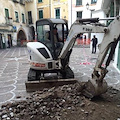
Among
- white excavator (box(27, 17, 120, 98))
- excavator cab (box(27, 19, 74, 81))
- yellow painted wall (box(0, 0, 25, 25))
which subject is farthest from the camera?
yellow painted wall (box(0, 0, 25, 25))

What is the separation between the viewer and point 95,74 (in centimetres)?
365

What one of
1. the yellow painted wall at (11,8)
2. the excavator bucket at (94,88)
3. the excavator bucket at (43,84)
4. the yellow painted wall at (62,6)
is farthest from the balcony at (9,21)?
the excavator bucket at (94,88)

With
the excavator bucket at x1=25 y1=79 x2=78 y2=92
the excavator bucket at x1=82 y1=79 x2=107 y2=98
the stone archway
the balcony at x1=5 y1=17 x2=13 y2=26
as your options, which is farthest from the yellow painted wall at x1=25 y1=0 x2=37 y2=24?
the excavator bucket at x1=82 y1=79 x2=107 y2=98

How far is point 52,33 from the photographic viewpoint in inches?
191

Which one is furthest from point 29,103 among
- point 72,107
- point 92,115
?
point 92,115

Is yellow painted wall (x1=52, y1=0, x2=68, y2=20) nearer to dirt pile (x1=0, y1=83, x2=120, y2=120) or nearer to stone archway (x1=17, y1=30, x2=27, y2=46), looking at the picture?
stone archway (x1=17, y1=30, x2=27, y2=46)

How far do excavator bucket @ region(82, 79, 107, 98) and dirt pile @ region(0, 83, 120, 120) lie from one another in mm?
172

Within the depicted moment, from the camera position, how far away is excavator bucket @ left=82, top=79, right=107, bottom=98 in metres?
3.64

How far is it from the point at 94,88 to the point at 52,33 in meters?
Answer: 2.27

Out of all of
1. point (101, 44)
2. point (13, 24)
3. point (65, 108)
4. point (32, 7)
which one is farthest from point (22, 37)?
point (101, 44)

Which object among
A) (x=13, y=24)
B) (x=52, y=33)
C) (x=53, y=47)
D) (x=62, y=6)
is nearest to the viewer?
(x=52, y=33)

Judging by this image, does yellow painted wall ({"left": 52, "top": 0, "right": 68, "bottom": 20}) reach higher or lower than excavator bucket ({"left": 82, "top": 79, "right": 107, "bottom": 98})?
higher

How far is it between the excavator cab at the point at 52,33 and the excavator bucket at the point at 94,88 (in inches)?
69.2

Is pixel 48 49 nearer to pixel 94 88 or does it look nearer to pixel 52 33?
pixel 52 33
